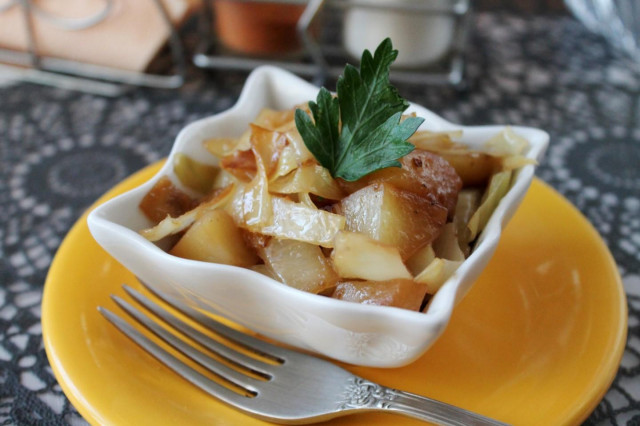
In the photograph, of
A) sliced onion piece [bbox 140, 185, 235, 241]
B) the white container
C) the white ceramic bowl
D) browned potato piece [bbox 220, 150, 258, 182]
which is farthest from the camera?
the white container

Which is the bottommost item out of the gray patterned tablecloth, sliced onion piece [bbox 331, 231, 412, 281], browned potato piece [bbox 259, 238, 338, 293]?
the gray patterned tablecloth

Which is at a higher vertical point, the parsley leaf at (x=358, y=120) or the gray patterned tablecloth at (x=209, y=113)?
the parsley leaf at (x=358, y=120)

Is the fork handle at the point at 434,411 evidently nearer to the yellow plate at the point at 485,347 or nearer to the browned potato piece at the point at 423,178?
the yellow plate at the point at 485,347

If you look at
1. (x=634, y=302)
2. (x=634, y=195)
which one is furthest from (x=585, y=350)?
(x=634, y=195)

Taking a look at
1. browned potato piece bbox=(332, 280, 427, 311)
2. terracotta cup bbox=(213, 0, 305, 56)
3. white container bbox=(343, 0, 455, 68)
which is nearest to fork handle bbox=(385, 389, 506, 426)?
browned potato piece bbox=(332, 280, 427, 311)

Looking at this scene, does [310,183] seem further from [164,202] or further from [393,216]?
[164,202]

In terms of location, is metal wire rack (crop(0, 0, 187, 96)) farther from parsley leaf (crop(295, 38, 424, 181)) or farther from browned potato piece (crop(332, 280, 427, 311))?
browned potato piece (crop(332, 280, 427, 311))

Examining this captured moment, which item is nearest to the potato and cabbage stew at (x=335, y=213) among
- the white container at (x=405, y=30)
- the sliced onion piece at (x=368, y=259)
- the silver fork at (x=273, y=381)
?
the sliced onion piece at (x=368, y=259)

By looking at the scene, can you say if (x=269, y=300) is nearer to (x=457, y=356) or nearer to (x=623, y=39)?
(x=457, y=356)
